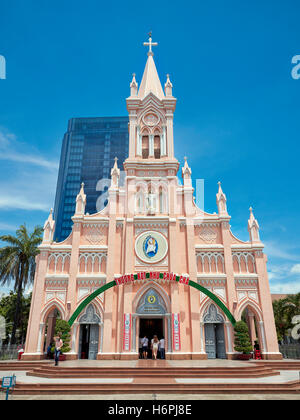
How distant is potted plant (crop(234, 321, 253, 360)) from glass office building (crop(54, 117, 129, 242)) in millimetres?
65265

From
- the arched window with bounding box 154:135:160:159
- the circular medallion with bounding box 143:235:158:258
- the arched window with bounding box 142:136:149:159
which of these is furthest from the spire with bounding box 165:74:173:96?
the circular medallion with bounding box 143:235:158:258

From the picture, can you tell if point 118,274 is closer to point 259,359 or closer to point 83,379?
point 83,379

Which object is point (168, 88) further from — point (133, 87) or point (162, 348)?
point (162, 348)

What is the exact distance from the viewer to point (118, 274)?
2428cm

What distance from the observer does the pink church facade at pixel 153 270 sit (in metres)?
22.8

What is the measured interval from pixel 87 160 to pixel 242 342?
81.6m

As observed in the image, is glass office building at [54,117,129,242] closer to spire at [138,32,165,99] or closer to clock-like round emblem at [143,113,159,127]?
spire at [138,32,165,99]

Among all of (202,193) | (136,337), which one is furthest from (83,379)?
(202,193)

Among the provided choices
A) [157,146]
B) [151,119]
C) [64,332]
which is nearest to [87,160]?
[151,119]

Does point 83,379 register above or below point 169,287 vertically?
below

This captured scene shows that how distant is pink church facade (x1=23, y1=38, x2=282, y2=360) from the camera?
22797 mm
